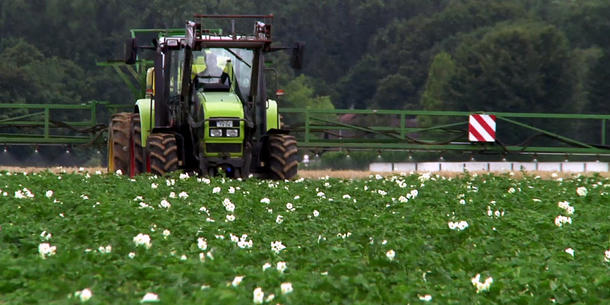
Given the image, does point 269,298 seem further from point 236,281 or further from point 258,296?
point 236,281

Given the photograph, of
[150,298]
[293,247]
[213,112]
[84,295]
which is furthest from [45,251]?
[213,112]

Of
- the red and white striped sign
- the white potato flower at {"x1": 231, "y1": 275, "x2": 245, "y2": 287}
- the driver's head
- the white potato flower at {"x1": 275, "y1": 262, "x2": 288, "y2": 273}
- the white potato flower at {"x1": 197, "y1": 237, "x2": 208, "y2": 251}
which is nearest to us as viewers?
the white potato flower at {"x1": 231, "y1": 275, "x2": 245, "y2": 287}

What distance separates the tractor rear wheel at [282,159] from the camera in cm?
2062

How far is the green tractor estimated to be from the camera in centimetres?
2020

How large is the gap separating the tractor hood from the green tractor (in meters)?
0.02

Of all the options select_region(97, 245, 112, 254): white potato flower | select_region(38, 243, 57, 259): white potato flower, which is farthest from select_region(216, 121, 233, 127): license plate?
select_region(38, 243, 57, 259): white potato flower

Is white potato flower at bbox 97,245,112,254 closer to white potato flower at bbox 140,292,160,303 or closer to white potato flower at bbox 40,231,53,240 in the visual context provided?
white potato flower at bbox 40,231,53,240

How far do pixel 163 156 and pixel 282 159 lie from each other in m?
2.06

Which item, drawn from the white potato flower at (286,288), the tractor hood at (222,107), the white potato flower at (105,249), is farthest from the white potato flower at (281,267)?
the tractor hood at (222,107)

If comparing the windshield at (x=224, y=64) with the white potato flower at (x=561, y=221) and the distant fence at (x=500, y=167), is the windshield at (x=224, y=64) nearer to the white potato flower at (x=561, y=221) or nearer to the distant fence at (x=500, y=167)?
the white potato flower at (x=561, y=221)

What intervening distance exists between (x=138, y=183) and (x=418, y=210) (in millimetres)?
4756

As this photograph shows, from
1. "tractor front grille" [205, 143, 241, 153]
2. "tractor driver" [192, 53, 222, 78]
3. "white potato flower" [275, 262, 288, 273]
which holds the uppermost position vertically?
"tractor driver" [192, 53, 222, 78]

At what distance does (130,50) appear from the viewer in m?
21.7

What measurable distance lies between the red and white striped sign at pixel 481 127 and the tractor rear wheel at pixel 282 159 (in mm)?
11700
